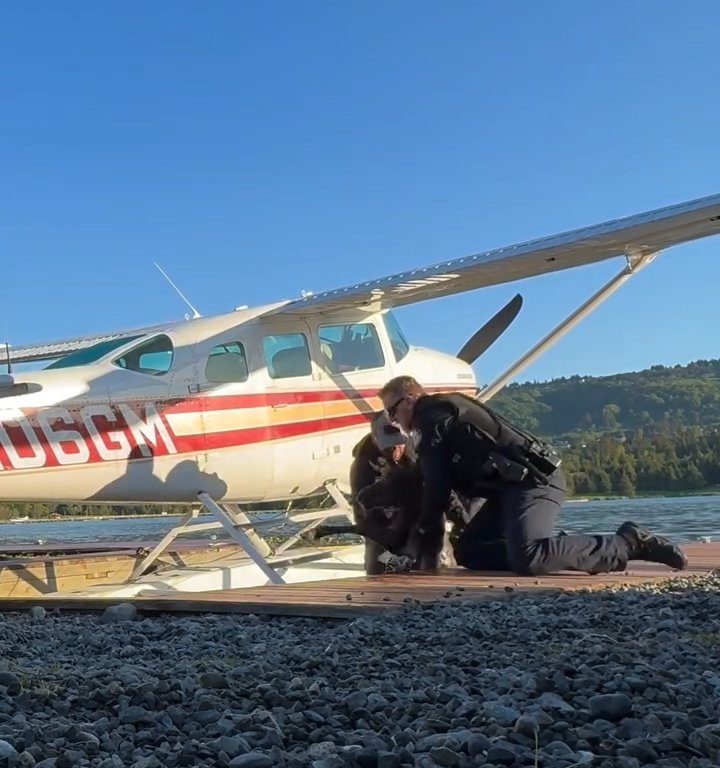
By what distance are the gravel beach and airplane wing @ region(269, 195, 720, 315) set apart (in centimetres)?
405

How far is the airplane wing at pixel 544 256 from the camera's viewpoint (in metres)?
7.55

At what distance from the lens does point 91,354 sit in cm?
758

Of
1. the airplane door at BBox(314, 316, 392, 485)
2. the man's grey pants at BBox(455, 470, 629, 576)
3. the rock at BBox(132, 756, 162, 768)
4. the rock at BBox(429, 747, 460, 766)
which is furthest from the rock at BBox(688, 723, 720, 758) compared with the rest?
the airplane door at BBox(314, 316, 392, 485)

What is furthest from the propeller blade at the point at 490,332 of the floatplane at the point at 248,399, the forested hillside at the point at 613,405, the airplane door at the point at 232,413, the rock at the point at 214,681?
the forested hillside at the point at 613,405

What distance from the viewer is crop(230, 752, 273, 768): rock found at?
6.78ft

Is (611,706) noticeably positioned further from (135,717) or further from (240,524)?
(240,524)

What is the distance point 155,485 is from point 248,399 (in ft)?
3.59

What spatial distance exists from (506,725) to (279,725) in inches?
24.0

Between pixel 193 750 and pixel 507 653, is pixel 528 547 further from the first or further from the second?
pixel 193 750

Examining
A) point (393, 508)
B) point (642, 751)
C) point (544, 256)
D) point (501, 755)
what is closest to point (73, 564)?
point (393, 508)

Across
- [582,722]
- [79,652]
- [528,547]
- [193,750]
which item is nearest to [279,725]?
[193,750]

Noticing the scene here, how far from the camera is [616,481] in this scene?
3331 cm

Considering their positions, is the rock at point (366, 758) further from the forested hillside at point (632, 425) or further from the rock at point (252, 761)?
the forested hillside at point (632, 425)

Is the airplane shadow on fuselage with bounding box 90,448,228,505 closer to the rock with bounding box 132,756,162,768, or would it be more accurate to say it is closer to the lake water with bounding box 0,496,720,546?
the lake water with bounding box 0,496,720,546
